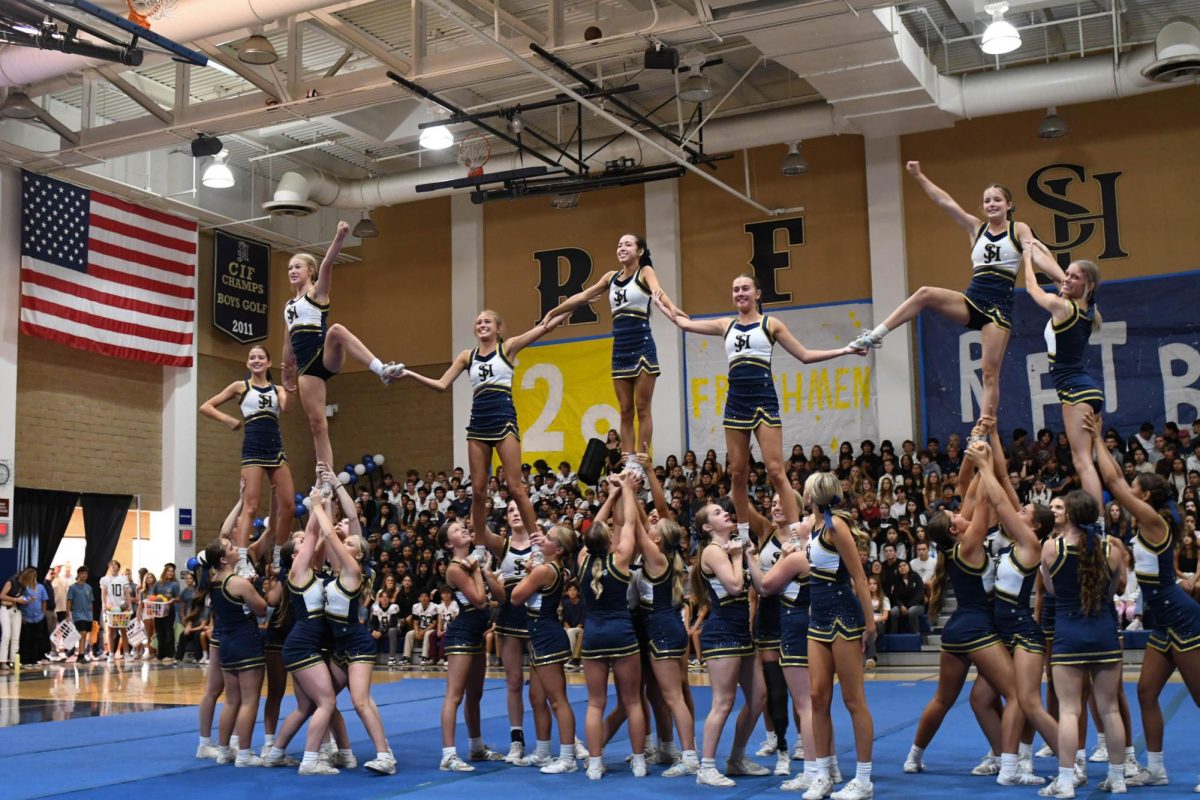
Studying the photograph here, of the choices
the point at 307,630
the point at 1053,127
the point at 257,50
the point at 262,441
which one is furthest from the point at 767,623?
the point at 1053,127

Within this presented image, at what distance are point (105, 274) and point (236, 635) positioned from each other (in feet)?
55.6

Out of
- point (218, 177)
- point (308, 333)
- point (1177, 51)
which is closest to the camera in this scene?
point (308, 333)

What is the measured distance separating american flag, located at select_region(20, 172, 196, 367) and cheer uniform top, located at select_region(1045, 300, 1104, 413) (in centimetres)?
1993

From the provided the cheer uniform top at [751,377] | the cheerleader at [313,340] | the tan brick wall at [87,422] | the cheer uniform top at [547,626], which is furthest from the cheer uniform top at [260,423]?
the tan brick wall at [87,422]

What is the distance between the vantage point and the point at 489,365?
1067 centimetres

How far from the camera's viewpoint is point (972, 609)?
26.9 ft

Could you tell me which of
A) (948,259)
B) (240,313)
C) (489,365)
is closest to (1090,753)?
(489,365)

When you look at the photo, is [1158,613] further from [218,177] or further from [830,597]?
[218,177]

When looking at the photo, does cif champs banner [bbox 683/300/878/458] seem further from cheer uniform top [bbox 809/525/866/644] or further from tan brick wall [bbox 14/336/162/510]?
cheer uniform top [bbox 809/525/866/644]

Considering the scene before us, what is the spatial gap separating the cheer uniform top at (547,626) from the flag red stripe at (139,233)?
18.5 meters

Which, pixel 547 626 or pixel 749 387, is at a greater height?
pixel 749 387

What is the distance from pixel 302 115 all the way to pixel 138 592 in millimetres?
10719

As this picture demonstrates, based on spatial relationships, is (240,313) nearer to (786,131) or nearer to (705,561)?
(786,131)

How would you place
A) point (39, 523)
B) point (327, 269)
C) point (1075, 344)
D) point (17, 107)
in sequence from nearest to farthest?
point (1075, 344)
point (327, 269)
point (17, 107)
point (39, 523)
